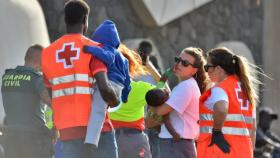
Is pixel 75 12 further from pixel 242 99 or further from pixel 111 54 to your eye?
pixel 242 99

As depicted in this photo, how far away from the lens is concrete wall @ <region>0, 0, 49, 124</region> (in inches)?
512

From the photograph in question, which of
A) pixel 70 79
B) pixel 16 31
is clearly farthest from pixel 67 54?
pixel 16 31

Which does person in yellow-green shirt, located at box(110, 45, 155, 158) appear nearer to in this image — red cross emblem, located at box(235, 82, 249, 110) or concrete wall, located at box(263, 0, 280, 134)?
red cross emblem, located at box(235, 82, 249, 110)

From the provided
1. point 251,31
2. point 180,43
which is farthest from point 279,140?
point 251,31

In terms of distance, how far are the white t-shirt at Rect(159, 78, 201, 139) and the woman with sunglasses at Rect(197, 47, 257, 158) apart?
460mm

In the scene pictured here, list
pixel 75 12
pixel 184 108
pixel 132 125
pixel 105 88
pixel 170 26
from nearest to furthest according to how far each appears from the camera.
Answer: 1. pixel 105 88
2. pixel 75 12
3. pixel 184 108
4. pixel 132 125
5. pixel 170 26

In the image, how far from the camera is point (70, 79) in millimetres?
7246

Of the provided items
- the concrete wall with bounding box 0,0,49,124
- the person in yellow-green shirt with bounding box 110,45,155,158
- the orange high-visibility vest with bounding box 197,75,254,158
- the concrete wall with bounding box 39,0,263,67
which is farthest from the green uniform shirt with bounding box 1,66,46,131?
the concrete wall with bounding box 39,0,263,67

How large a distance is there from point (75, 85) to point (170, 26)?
34.8ft

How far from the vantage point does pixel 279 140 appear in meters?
15.4

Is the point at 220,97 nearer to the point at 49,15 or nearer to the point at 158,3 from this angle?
the point at 49,15

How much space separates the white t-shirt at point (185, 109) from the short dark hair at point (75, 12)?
Answer: 1823mm

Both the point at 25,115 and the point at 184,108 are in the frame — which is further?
the point at 25,115

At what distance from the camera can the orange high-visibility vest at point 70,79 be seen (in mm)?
7176
